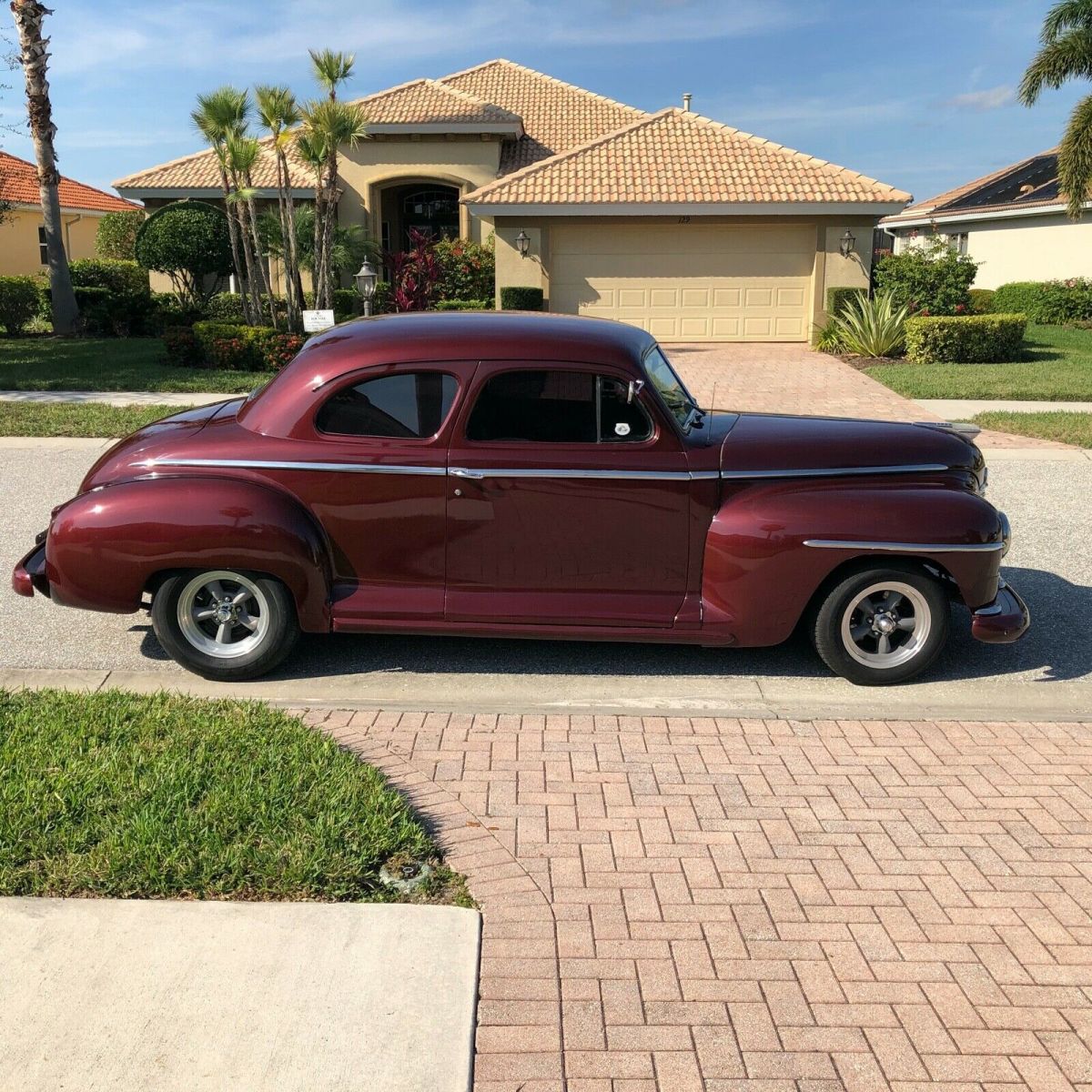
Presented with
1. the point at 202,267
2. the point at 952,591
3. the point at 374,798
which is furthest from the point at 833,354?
the point at 374,798

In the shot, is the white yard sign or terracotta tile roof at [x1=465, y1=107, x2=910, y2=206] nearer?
the white yard sign

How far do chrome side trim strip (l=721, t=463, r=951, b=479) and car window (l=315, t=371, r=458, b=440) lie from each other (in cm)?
142

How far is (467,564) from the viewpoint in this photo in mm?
5379

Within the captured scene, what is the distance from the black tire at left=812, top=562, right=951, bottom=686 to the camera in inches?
212

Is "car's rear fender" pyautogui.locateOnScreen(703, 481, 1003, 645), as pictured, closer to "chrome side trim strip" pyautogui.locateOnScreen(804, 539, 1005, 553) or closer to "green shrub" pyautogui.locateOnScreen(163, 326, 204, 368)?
"chrome side trim strip" pyautogui.locateOnScreen(804, 539, 1005, 553)

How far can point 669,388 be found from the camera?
5.78 metres

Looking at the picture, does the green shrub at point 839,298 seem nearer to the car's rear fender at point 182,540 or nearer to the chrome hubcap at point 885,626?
the chrome hubcap at point 885,626

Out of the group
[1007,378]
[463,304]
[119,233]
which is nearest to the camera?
[1007,378]

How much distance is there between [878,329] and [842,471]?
16.1 m

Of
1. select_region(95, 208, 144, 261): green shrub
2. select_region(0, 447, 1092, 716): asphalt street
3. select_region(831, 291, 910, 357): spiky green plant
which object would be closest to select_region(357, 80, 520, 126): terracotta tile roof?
select_region(95, 208, 144, 261): green shrub

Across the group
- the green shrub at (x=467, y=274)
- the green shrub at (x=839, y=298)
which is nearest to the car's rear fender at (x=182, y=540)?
the green shrub at (x=839, y=298)

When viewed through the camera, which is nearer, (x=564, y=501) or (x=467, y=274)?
(x=564, y=501)

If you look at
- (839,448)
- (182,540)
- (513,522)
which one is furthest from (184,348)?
(839,448)

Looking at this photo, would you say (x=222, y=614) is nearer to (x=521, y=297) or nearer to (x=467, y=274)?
(x=521, y=297)
